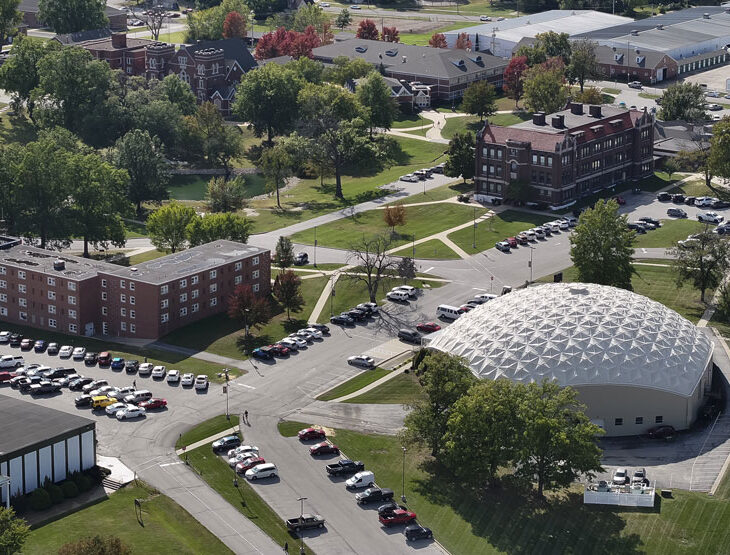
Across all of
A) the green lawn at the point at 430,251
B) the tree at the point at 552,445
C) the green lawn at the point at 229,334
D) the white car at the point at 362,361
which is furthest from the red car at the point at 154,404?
the green lawn at the point at 430,251

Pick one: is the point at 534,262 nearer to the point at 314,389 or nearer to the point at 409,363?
the point at 409,363

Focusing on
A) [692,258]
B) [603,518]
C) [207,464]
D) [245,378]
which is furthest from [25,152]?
[603,518]

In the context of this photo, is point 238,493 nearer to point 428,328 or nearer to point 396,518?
point 396,518

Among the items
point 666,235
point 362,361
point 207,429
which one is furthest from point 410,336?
point 666,235

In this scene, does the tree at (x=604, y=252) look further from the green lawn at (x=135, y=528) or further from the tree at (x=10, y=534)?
the tree at (x=10, y=534)

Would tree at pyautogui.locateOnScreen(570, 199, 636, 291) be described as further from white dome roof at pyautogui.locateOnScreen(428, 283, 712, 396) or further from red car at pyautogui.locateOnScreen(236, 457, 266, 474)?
red car at pyautogui.locateOnScreen(236, 457, 266, 474)

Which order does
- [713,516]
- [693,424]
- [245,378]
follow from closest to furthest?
1. [713,516]
2. [693,424]
3. [245,378]
